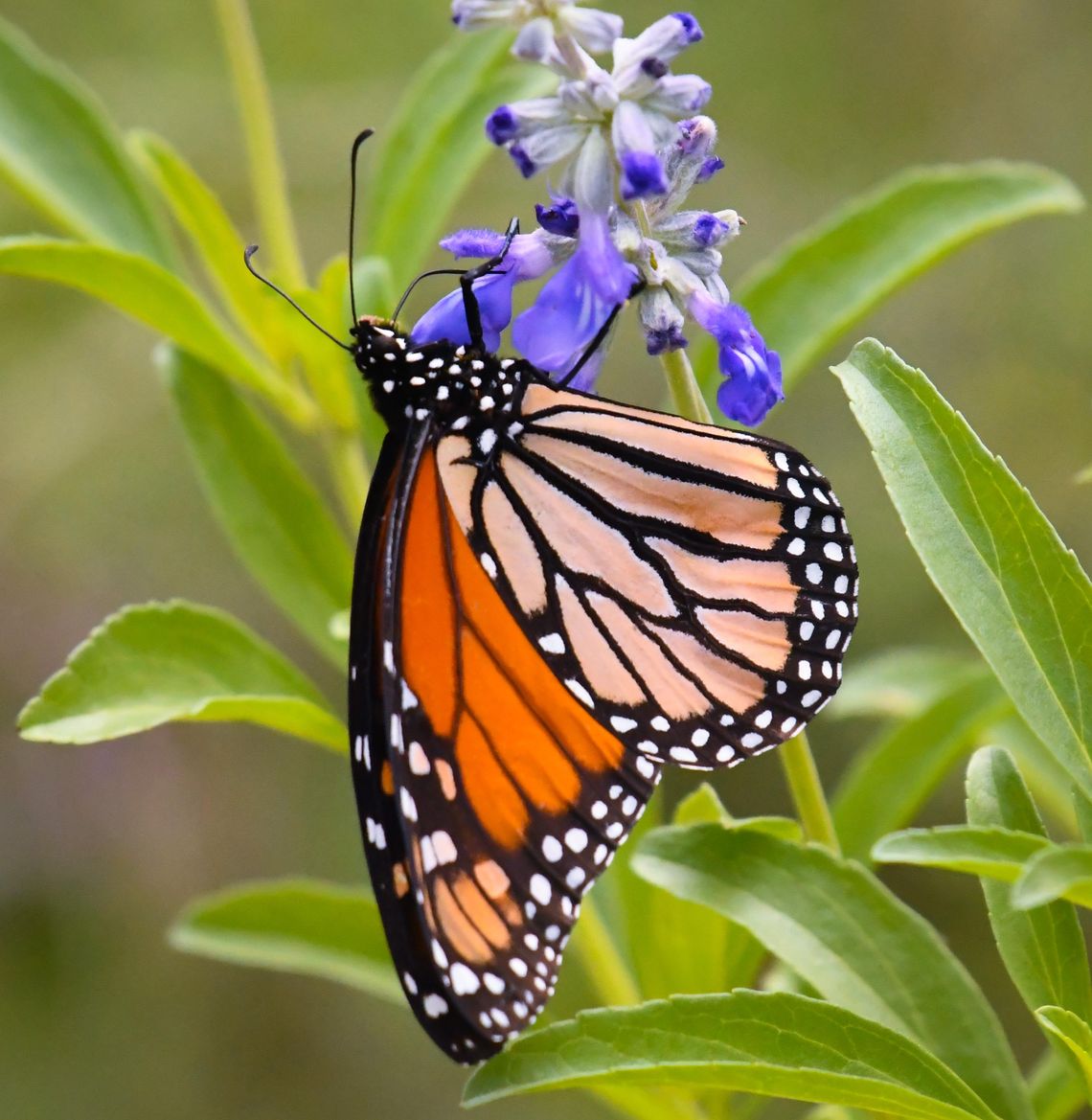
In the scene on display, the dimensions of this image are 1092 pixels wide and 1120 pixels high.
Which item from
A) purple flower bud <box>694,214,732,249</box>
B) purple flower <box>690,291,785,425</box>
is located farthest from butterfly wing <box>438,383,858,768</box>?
purple flower bud <box>694,214,732,249</box>

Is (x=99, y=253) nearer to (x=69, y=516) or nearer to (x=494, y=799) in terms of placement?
(x=494, y=799)

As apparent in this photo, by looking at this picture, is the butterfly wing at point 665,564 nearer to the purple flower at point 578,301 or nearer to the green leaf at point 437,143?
the purple flower at point 578,301

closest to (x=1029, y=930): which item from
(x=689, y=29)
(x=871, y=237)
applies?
(x=689, y=29)

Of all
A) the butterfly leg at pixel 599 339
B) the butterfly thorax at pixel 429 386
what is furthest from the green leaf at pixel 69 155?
the butterfly leg at pixel 599 339

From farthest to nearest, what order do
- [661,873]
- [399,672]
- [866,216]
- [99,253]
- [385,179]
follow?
[385,179] → [866,216] → [99,253] → [399,672] → [661,873]

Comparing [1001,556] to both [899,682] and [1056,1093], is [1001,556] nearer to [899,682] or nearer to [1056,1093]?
[1056,1093]

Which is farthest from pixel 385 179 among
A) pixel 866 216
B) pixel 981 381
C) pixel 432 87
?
pixel 981 381

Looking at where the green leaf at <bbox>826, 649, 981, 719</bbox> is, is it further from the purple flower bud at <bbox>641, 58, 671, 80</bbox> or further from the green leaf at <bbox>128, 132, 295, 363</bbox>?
the purple flower bud at <bbox>641, 58, 671, 80</bbox>
